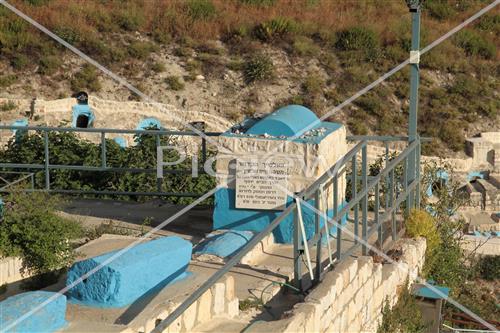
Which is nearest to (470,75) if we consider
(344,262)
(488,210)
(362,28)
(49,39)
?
(362,28)

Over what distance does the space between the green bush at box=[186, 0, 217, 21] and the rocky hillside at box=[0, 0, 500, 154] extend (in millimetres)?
55

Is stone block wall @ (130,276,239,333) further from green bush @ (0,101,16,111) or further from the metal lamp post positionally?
green bush @ (0,101,16,111)

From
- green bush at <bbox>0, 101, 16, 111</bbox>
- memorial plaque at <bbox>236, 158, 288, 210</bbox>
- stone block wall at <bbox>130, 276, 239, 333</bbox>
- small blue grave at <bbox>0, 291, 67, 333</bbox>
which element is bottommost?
stone block wall at <bbox>130, 276, 239, 333</bbox>

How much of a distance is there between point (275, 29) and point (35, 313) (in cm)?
3447

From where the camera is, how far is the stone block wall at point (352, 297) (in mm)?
6418

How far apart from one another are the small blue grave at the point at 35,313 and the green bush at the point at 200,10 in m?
34.8

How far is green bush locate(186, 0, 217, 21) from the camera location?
3988 cm

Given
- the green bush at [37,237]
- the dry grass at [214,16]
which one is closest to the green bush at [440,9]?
the dry grass at [214,16]

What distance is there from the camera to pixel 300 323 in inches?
248

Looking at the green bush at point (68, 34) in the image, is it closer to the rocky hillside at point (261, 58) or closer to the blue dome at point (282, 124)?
the rocky hillside at point (261, 58)

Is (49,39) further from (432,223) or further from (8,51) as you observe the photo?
(432,223)

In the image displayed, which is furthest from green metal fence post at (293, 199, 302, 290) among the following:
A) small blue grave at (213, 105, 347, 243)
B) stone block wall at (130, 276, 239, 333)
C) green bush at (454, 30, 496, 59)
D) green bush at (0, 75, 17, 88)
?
green bush at (454, 30, 496, 59)

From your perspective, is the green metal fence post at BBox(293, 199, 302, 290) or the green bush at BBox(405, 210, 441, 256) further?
the green bush at BBox(405, 210, 441, 256)

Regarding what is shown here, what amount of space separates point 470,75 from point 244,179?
30897 mm
